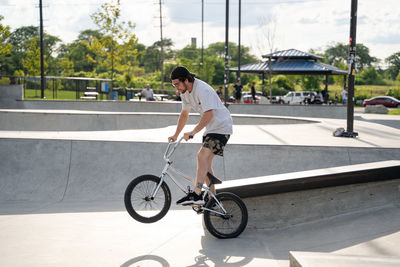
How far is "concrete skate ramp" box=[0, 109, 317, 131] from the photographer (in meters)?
14.2

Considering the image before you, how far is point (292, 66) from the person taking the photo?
110ft

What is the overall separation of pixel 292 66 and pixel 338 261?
3168 cm

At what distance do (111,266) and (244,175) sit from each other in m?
4.57

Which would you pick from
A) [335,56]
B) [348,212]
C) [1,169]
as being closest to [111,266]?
[348,212]

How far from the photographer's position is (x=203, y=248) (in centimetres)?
458

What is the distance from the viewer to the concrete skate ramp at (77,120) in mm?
14242

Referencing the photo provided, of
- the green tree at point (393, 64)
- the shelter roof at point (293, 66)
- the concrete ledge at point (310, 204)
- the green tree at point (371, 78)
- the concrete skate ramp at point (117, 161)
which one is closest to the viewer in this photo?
the concrete ledge at point (310, 204)

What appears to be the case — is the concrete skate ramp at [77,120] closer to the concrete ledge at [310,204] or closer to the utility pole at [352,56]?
the utility pole at [352,56]

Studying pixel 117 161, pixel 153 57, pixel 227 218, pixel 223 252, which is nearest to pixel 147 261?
pixel 223 252

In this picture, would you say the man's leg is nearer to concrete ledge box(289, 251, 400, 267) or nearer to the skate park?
the skate park

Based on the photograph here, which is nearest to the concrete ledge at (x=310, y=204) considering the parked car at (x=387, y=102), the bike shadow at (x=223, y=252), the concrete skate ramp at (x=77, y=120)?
the bike shadow at (x=223, y=252)

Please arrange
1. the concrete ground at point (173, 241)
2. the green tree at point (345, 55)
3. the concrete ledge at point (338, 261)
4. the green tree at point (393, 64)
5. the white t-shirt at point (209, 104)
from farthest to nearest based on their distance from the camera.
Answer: the green tree at point (345, 55)
the green tree at point (393, 64)
the white t-shirt at point (209, 104)
the concrete ground at point (173, 241)
the concrete ledge at point (338, 261)

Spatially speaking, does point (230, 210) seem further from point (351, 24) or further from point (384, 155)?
point (351, 24)

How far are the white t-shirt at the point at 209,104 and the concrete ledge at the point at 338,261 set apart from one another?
179 centimetres
